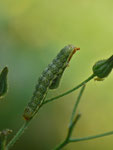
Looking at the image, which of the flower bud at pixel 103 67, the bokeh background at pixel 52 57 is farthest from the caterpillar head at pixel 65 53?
the bokeh background at pixel 52 57

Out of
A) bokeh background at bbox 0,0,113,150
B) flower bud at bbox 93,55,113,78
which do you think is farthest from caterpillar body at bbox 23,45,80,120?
bokeh background at bbox 0,0,113,150

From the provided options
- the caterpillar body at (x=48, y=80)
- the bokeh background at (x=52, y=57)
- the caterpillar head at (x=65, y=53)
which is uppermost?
the bokeh background at (x=52, y=57)

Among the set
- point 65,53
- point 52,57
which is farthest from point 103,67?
point 52,57

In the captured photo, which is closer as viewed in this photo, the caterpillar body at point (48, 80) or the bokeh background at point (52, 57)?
the caterpillar body at point (48, 80)

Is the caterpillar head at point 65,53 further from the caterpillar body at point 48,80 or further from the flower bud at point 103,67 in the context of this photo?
the flower bud at point 103,67

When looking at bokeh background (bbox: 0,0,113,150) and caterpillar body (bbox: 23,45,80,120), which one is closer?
caterpillar body (bbox: 23,45,80,120)

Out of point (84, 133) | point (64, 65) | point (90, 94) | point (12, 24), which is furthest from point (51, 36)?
point (64, 65)

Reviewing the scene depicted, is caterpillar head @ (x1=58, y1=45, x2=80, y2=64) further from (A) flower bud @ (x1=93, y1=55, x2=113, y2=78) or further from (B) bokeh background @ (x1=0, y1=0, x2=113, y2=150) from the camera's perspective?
(B) bokeh background @ (x1=0, y1=0, x2=113, y2=150)

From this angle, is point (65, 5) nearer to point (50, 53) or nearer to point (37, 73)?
point (50, 53)
